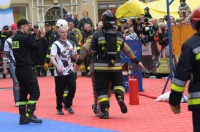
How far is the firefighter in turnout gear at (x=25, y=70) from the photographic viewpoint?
436 inches

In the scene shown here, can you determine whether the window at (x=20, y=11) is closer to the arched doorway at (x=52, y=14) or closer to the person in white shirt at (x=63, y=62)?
the arched doorway at (x=52, y=14)

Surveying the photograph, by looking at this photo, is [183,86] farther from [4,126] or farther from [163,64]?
[163,64]

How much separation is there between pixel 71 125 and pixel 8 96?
6.67m

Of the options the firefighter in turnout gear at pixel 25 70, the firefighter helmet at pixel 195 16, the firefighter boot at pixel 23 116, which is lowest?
the firefighter boot at pixel 23 116

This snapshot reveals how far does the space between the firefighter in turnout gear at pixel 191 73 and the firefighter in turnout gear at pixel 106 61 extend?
16.0ft

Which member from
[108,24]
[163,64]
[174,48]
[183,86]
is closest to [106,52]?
[108,24]

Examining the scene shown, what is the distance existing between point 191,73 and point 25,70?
533cm

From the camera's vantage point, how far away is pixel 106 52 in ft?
37.2

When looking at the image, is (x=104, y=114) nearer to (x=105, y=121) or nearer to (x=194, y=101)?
(x=105, y=121)

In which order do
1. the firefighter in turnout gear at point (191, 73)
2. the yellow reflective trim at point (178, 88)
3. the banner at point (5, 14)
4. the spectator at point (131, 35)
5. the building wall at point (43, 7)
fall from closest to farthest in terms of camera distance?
1. the firefighter in turnout gear at point (191, 73)
2. the yellow reflective trim at point (178, 88)
3. the spectator at point (131, 35)
4. the banner at point (5, 14)
5. the building wall at point (43, 7)

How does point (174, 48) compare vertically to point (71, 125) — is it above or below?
above

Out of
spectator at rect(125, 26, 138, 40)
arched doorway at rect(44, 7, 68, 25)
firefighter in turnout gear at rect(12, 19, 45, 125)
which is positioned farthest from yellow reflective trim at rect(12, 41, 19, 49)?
arched doorway at rect(44, 7, 68, 25)

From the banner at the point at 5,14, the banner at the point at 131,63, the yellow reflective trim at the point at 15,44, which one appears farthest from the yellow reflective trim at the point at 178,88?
the banner at the point at 5,14

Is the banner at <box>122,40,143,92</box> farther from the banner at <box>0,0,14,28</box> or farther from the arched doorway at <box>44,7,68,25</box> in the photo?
the arched doorway at <box>44,7,68,25</box>
